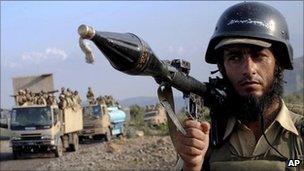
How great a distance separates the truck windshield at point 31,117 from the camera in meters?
18.5

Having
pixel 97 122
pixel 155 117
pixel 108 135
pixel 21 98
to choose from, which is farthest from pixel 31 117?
pixel 155 117

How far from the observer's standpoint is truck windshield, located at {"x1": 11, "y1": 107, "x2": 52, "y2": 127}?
18516 mm

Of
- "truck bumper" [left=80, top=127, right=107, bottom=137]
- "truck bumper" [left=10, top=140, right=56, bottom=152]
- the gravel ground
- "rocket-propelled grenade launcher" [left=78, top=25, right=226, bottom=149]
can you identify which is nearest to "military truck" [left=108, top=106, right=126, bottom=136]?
"truck bumper" [left=80, top=127, right=107, bottom=137]

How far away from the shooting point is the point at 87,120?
2680cm

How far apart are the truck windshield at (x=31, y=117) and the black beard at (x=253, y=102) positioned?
1646 centimetres

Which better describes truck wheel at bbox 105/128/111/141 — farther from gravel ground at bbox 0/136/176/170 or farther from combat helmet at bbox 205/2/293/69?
combat helmet at bbox 205/2/293/69

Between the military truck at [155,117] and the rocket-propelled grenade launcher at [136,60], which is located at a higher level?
the rocket-propelled grenade launcher at [136,60]

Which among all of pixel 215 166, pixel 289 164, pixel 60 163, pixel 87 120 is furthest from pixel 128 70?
pixel 87 120

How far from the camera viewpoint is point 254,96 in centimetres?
248

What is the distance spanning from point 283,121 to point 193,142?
49 cm

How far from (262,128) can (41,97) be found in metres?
18.6

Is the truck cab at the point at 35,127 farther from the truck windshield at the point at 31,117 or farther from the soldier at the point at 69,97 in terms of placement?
the soldier at the point at 69,97

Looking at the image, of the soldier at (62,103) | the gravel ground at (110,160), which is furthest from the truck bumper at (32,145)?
the soldier at (62,103)

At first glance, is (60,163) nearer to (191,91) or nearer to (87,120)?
(87,120)
